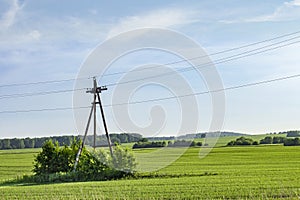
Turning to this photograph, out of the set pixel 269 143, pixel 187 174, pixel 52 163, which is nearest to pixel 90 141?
pixel 52 163

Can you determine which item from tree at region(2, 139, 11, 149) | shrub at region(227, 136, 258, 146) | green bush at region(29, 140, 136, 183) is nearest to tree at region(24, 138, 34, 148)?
tree at region(2, 139, 11, 149)

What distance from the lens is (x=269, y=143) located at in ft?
295

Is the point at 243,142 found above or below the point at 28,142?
below

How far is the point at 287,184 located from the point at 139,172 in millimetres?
13800

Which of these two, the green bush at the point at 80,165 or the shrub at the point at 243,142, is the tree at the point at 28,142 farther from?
the green bush at the point at 80,165

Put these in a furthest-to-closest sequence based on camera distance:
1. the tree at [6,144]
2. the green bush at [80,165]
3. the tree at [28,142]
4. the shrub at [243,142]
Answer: the tree at [6,144]
the tree at [28,142]
the shrub at [243,142]
the green bush at [80,165]

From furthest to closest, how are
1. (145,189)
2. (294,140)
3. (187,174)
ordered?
(294,140) < (187,174) < (145,189)

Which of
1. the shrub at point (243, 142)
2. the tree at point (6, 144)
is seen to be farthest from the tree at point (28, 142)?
the shrub at point (243, 142)

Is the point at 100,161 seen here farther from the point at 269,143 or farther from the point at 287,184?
the point at 269,143

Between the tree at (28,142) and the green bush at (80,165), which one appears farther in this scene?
the tree at (28,142)

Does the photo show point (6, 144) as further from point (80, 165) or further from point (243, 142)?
point (80, 165)

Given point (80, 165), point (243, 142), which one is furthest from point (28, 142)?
point (80, 165)

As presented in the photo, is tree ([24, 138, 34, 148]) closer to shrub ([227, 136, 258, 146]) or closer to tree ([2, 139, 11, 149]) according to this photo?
tree ([2, 139, 11, 149])

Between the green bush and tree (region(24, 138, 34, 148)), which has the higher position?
tree (region(24, 138, 34, 148))
